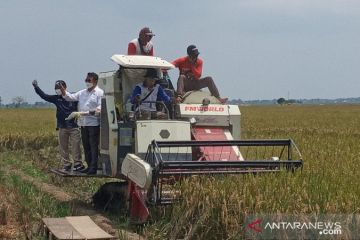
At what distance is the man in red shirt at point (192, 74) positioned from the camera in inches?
397

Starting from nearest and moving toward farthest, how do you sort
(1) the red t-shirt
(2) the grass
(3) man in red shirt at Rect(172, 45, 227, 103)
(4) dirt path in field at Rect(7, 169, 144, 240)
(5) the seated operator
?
(2) the grass → (4) dirt path in field at Rect(7, 169, 144, 240) → (5) the seated operator → (3) man in red shirt at Rect(172, 45, 227, 103) → (1) the red t-shirt

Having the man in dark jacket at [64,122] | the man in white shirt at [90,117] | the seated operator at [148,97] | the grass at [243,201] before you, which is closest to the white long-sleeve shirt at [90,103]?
the man in white shirt at [90,117]

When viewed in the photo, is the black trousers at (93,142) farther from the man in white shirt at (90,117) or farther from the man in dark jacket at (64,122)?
the man in dark jacket at (64,122)

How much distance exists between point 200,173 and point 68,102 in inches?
166

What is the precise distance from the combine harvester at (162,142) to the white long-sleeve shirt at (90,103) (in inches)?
7.1


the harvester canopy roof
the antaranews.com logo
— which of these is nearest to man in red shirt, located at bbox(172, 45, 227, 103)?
the harvester canopy roof

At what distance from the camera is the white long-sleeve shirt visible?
9828 mm

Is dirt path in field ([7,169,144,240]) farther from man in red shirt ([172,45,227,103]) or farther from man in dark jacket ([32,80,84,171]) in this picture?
man in red shirt ([172,45,227,103])

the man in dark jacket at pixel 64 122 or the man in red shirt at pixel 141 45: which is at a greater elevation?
the man in red shirt at pixel 141 45

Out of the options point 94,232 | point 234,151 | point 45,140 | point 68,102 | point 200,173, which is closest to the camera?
point 94,232

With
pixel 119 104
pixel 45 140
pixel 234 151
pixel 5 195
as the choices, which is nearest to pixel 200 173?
pixel 234 151

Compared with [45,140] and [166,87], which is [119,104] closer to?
[166,87]

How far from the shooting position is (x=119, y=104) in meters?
9.41

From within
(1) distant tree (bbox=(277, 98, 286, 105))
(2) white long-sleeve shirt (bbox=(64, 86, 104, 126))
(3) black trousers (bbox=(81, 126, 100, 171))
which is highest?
(2) white long-sleeve shirt (bbox=(64, 86, 104, 126))
